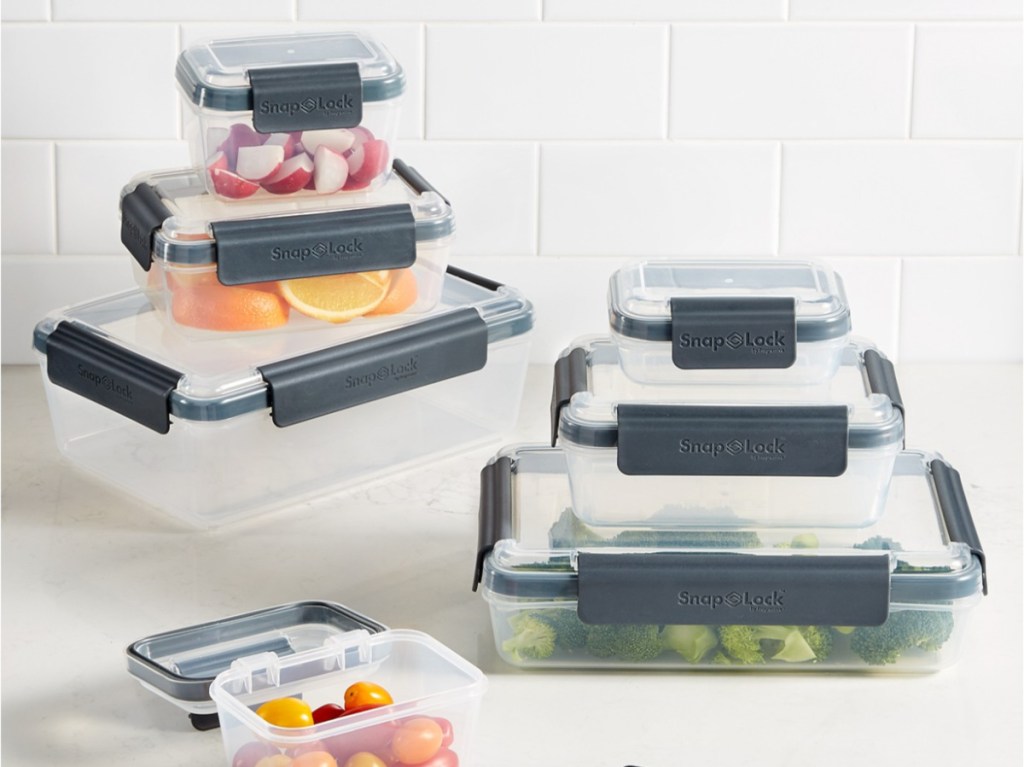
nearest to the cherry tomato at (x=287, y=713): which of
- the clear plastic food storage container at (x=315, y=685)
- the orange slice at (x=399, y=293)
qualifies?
the clear plastic food storage container at (x=315, y=685)

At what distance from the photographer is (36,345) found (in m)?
1.53

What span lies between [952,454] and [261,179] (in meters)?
0.74

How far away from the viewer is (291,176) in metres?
1.48

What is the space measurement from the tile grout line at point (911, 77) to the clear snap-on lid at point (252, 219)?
0.55 metres

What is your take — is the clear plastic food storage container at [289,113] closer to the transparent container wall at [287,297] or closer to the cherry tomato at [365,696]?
the transparent container wall at [287,297]

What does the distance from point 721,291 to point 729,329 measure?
2.0 inches

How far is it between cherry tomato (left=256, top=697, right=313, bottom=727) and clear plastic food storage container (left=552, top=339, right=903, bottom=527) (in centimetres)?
30

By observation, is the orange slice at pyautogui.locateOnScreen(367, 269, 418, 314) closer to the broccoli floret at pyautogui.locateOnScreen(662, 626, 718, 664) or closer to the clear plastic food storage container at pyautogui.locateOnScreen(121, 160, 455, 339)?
the clear plastic food storage container at pyautogui.locateOnScreen(121, 160, 455, 339)

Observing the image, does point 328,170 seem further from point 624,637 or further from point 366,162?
point 624,637

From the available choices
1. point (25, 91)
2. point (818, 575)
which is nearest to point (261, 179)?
point (25, 91)

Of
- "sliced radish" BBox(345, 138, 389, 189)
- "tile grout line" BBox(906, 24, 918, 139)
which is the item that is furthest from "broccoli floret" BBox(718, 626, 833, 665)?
"tile grout line" BBox(906, 24, 918, 139)

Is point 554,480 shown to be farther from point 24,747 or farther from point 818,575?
point 24,747

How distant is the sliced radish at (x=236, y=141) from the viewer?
4.77 feet

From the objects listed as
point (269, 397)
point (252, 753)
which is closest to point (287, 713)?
point (252, 753)
